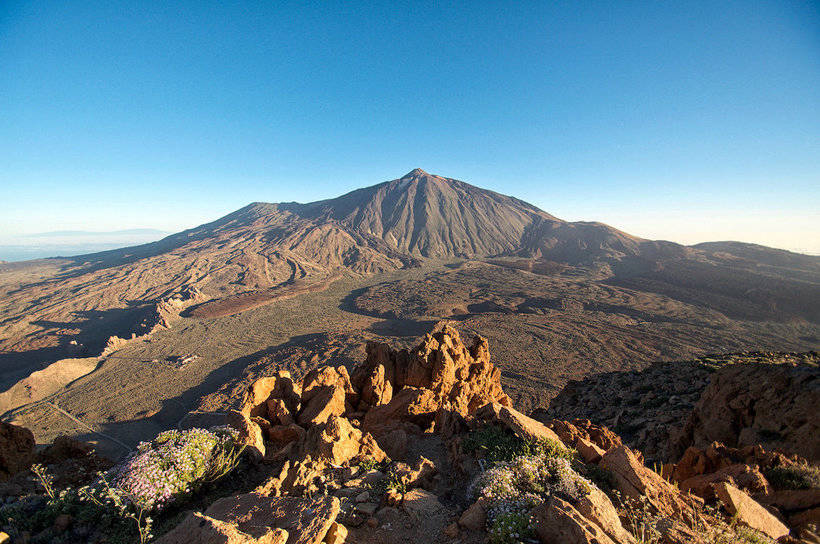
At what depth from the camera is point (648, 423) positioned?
42.6 feet

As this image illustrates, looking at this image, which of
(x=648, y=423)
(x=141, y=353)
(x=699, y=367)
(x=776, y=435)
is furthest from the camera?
(x=141, y=353)

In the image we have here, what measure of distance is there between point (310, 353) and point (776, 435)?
107ft

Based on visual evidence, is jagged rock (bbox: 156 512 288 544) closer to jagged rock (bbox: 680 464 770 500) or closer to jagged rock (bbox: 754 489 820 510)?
jagged rock (bbox: 680 464 770 500)

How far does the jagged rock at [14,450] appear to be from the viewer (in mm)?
7215

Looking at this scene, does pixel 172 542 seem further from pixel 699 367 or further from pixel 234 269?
pixel 234 269

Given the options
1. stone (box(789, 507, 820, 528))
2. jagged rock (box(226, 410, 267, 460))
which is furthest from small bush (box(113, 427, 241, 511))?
stone (box(789, 507, 820, 528))

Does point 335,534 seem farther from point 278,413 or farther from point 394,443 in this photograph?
point 278,413

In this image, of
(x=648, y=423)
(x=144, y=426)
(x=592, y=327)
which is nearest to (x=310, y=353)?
(x=144, y=426)

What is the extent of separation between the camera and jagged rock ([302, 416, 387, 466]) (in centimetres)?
607

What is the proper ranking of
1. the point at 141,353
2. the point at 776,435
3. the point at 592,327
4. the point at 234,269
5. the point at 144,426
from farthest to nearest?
the point at 234,269 → the point at 592,327 → the point at 141,353 → the point at 144,426 → the point at 776,435

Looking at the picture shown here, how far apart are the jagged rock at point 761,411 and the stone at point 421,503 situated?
32.8 ft

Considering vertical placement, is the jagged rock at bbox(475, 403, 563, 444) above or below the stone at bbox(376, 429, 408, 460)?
above

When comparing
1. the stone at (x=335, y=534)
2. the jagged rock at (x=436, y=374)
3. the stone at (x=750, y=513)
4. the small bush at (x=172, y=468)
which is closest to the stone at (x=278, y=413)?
the small bush at (x=172, y=468)

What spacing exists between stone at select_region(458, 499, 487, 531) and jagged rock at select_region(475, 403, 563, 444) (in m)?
2.46
